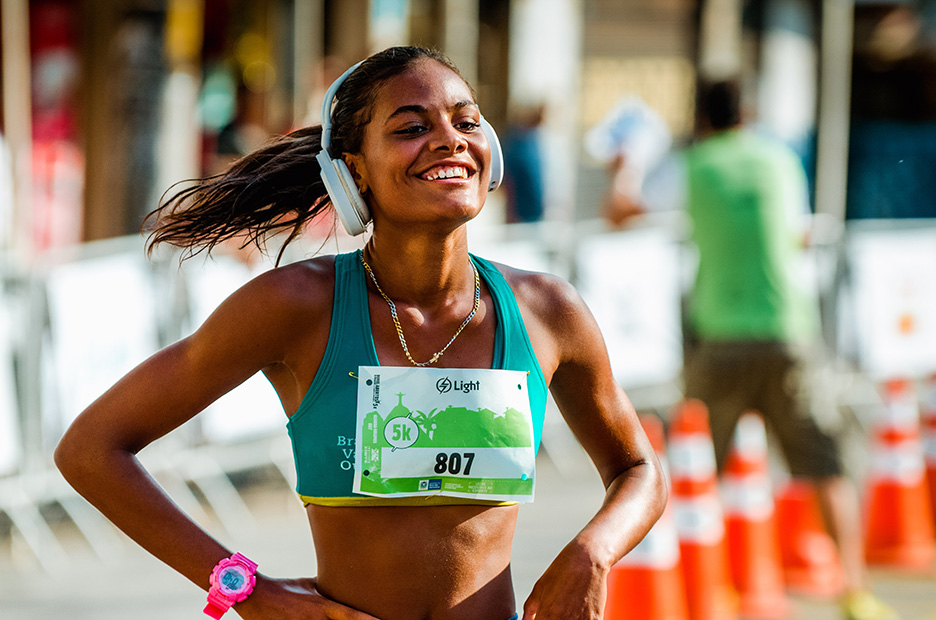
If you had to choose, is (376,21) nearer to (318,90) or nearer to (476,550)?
(318,90)

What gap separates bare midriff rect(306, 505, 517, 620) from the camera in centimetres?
251

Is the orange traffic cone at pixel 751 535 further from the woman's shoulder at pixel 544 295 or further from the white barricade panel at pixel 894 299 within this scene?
the white barricade panel at pixel 894 299

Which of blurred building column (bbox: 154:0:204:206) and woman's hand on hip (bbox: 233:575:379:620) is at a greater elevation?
blurred building column (bbox: 154:0:204:206)

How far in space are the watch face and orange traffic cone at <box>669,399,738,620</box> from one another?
354cm

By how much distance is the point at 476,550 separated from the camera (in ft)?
8.43

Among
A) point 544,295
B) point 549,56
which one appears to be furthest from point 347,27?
point 544,295

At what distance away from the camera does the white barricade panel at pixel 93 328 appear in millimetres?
6789

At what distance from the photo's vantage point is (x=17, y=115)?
9.16 meters

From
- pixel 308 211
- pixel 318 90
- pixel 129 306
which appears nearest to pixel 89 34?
pixel 318 90

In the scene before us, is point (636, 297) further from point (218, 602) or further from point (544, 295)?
point (218, 602)

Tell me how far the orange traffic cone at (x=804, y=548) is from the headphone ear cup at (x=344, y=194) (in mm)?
4187

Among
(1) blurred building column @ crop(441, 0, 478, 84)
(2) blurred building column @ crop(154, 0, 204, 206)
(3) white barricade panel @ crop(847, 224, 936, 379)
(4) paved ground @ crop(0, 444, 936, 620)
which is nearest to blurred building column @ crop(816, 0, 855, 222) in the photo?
(3) white barricade panel @ crop(847, 224, 936, 379)

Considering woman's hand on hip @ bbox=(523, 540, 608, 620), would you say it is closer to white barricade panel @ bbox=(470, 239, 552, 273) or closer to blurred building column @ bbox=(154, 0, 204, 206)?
white barricade panel @ bbox=(470, 239, 552, 273)

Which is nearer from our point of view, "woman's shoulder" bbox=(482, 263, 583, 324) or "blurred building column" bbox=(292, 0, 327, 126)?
"woman's shoulder" bbox=(482, 263, 583, 324)
